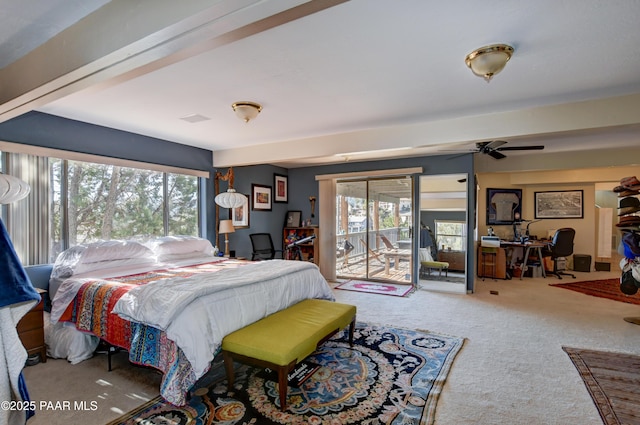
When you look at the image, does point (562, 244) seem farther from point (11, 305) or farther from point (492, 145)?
point (11, 305)

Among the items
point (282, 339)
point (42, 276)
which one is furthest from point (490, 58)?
point (42, 276)

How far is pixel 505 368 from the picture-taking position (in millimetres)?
2709

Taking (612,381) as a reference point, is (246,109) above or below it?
above

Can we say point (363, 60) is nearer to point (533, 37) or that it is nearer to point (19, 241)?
point (533, 37)

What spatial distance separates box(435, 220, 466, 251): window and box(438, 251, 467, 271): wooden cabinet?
9 cm

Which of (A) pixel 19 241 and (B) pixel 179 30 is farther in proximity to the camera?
(A) pixel 19 241

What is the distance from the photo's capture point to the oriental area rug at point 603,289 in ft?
15.9

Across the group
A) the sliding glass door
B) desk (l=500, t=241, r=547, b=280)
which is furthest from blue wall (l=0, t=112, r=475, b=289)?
desk (l=500, t=241, r=547, b=280)

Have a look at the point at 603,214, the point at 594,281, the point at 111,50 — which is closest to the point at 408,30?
the point at 111,50

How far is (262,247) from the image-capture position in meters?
6.17

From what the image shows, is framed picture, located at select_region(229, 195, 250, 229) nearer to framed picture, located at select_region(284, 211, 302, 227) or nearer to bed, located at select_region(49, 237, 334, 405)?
framed picture, located at select_region(284, 211, 302, 227)

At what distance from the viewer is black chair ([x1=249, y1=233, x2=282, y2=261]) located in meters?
6.02

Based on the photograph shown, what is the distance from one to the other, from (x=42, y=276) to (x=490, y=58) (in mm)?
4470

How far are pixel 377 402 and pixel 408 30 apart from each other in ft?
7.98
